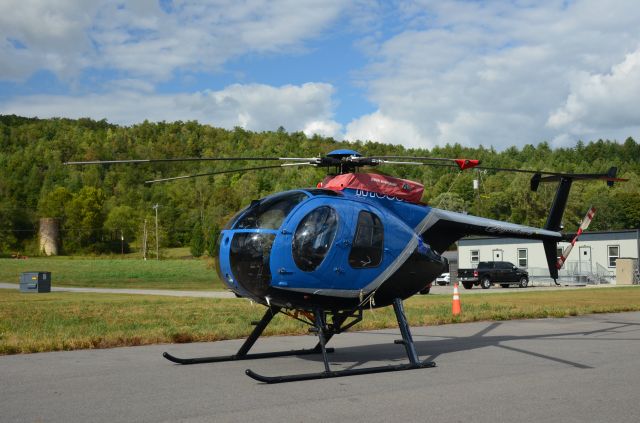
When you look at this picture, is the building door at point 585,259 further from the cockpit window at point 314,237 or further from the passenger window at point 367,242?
the cockpit window at point 314,237

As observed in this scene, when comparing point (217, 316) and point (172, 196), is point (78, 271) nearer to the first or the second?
point (217, 316)

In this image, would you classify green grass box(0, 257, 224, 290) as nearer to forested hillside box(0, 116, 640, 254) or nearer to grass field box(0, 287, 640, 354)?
forested hillside box(0, 116, 640, 254)

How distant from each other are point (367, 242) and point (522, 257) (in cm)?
4244

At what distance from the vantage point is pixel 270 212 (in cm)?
916

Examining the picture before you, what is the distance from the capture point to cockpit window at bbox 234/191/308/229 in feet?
29.7

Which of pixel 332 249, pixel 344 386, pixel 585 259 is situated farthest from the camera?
pixel 585 259

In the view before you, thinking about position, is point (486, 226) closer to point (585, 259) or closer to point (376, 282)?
point (376, 282)

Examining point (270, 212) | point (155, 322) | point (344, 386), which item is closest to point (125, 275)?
point (155, 322)

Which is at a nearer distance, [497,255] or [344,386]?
[344,386]

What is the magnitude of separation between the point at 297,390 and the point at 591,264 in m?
43.8

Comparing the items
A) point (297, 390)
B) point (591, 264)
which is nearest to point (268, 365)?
point (297, 390)

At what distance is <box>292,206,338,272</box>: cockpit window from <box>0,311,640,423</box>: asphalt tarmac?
153 cm

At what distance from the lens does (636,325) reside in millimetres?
15539

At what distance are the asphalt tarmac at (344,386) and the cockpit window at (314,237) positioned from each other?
60.3 inches
